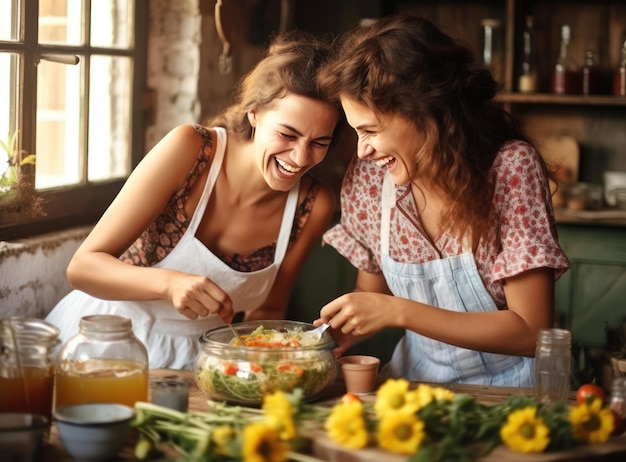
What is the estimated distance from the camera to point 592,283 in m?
3.97

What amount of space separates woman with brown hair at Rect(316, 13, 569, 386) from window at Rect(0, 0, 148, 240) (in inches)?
43.1

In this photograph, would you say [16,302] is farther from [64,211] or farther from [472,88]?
[472,88]

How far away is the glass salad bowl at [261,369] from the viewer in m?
1.83

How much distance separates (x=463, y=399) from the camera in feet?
5.32

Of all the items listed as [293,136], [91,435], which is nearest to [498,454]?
[91,435]

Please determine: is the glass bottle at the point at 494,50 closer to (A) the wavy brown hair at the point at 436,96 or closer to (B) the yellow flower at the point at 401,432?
(A) the wavy brown hair at the point at 436,96

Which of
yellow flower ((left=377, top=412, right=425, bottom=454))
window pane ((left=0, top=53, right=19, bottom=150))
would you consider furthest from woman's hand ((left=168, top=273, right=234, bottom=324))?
window pane ((left=0, top=53, right=19, bottom=150))

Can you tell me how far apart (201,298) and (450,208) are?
0.68m

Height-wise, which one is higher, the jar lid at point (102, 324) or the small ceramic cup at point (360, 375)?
the jar lid at point (102, 324)

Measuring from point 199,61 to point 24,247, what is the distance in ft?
4.10

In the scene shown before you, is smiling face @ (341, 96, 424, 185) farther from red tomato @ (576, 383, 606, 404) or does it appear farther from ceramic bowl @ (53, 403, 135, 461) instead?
ceramic bowl @ (53, 403, 135, 461)

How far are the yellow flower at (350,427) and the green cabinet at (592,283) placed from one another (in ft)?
8.50

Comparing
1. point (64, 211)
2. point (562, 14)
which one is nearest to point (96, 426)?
point (64, 211)

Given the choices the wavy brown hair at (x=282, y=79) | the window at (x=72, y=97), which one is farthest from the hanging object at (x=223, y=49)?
the wavy brown hair at (x=282, y=79)
